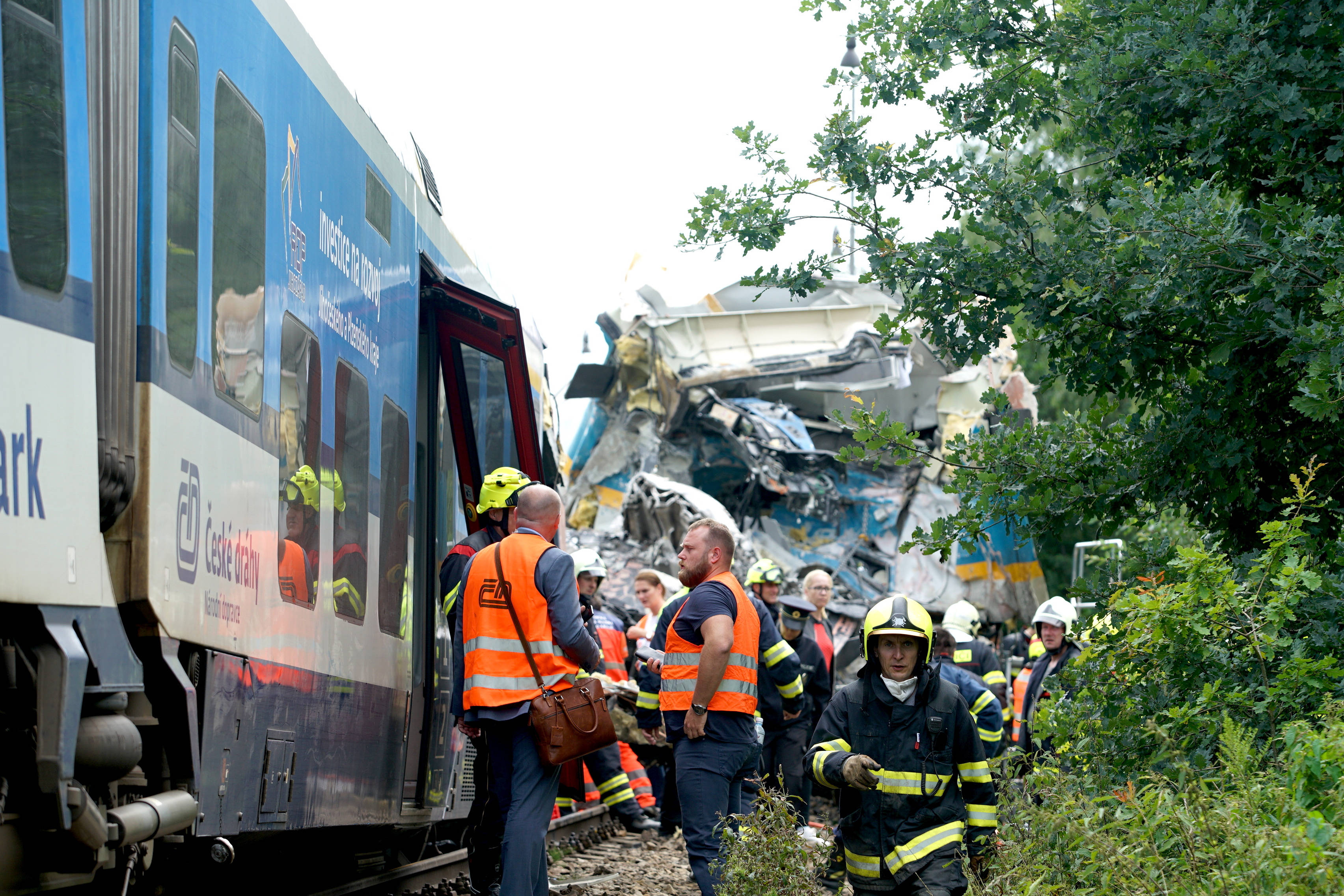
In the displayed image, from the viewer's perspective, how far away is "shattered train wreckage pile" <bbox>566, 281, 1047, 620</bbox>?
2031cm

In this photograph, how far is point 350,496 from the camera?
575 cm

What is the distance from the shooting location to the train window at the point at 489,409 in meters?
7.62

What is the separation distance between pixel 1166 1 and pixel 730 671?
364 cm

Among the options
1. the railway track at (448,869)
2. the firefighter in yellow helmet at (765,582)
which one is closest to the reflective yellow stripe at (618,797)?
the railway track at (448,869)

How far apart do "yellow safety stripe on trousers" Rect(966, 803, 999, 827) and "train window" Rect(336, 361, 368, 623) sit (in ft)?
8.72

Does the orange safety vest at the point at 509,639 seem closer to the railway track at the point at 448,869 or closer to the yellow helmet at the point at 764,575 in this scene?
the railway track at the point at 448,869

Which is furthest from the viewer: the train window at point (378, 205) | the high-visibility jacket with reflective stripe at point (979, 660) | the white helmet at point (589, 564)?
the high-visibility jacket with reflective stripe at point (979, 660)

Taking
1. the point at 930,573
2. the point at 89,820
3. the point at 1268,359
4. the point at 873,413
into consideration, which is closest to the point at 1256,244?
the point at 1268,359

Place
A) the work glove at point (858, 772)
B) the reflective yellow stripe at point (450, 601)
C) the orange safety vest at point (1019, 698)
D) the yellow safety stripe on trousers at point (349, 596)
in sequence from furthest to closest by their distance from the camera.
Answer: the orange safety vest at point (1019, 698), the reflective yellow stripe at point (450, 601), the yellow safety stripe on trousers at point (349, 596), the work glove at point (858, 772)

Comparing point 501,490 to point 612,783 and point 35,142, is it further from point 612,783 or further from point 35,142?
point 612,783

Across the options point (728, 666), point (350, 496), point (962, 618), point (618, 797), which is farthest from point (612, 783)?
point (350, 496)

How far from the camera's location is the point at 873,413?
22.0 feet

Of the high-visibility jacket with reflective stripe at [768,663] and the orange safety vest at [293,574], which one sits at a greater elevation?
the orange safety vest at [293,574]

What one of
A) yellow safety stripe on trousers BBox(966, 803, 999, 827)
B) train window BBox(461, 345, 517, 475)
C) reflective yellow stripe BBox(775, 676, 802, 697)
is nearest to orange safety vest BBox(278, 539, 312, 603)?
train window BBox(461, 345, 517, 475)
